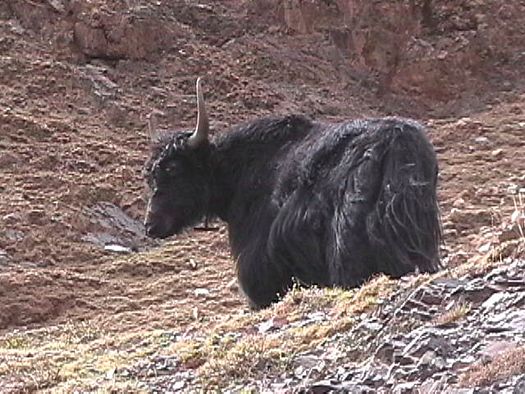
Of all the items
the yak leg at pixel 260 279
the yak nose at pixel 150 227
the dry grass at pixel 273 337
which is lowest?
the yak leg at pixel 260 279

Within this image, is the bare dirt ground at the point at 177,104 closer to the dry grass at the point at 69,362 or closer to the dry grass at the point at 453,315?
the dry grass at the point at 69,362

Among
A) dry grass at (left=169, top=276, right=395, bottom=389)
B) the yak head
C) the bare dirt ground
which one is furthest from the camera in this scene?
the bare dirt ground

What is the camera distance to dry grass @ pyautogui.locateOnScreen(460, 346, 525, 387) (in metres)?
3.47

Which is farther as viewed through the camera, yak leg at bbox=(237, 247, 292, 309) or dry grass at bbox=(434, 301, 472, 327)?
yak leg at bbox=(237, 247, 292, 309)

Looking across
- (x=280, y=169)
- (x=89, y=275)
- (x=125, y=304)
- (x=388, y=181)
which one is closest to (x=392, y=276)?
(x=388, y=181)

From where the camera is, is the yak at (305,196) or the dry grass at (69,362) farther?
the yak at (305,196)

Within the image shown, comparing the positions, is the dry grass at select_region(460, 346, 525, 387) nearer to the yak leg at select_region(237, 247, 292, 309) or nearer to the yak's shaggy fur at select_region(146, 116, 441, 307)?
the yak's shaggy fur at select_region(146, 116, 441, 307)

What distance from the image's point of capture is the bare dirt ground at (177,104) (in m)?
10.7

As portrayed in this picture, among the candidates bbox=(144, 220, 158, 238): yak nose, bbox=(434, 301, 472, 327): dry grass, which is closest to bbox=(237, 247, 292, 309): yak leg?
bbox=(144, 220, 158, 238): yak nose

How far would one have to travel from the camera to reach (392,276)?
6574 mm

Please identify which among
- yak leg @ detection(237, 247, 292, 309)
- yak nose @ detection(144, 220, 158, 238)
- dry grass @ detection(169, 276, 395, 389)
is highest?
dry grass @ detection(169, 276, 395, 389)

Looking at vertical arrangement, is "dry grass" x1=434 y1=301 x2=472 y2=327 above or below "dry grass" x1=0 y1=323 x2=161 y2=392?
above

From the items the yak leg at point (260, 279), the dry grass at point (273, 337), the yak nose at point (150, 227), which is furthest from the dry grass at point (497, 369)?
the yak nose at point (150, 227)

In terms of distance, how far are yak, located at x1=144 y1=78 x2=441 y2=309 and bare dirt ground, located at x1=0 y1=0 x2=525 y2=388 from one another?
103cm
